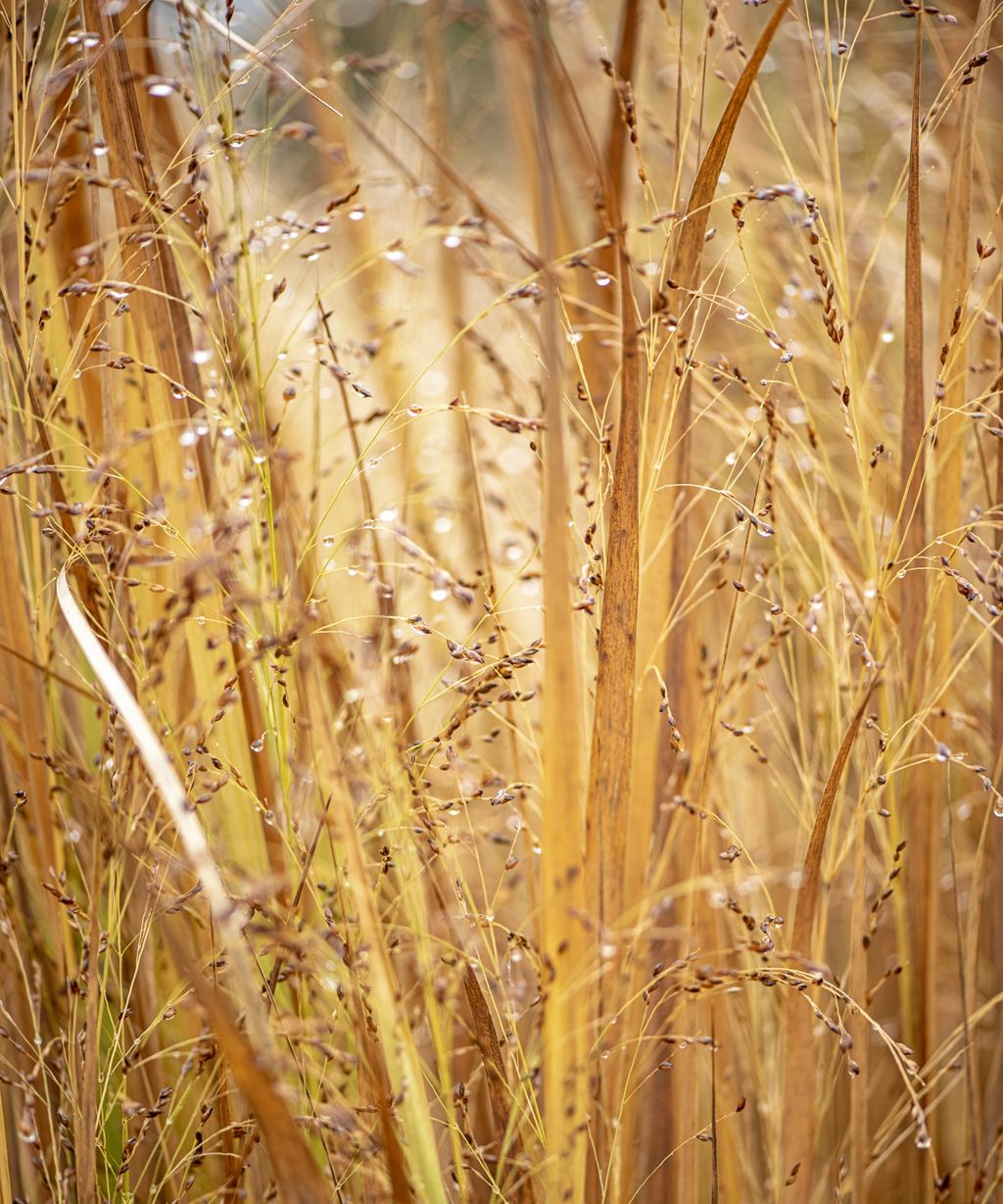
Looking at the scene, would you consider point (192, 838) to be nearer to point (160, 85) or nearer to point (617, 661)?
point (617, 661)

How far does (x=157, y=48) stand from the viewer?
76 cm

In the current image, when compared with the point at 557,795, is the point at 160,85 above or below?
above

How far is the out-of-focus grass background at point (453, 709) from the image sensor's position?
48 cm

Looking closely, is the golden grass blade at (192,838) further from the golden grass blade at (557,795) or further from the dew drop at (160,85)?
the dew drop at (160,85)

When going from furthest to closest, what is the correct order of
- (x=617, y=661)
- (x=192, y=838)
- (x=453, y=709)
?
(x=453, y=709)
(x=617, y=661)
(x=192, y=838)

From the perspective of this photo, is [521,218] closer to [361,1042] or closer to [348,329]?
[348,329]

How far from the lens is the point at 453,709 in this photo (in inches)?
23.7

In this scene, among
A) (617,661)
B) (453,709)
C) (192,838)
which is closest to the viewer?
(192,838)

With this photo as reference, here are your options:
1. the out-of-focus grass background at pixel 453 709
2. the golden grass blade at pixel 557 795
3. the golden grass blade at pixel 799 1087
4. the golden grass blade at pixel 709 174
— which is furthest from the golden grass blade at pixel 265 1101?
the golden grass blade at pixel 709 174

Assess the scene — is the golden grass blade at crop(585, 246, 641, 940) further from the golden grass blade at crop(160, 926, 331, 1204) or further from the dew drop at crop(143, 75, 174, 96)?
the dew drop at crop(143, 75, 174, 96)

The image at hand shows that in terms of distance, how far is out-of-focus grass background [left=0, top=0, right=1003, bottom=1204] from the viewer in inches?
18.8

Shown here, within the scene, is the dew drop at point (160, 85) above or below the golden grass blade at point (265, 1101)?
above

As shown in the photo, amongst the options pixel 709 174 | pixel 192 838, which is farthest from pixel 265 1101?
pixel 709 174

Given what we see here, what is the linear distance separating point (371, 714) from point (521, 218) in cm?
133
